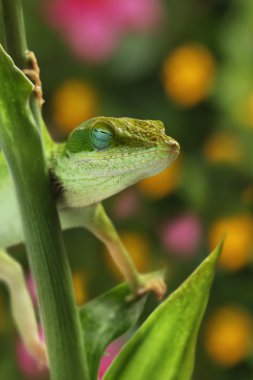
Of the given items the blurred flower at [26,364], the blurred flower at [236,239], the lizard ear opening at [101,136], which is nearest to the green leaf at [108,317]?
the lizard ear opening at [101,136]

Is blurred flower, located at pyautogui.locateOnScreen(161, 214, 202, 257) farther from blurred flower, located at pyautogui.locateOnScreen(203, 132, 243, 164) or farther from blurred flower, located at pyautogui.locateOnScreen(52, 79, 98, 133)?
blurred flower, located at pyautogui.locateOnScreen(52, 79, 98, 133)

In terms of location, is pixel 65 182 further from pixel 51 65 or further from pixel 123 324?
pixel 51 65

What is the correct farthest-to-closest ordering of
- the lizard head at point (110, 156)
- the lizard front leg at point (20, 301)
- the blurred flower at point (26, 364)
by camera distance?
the blurred flower at point (26, 364)
the lizard front leg at point (20, 301)
the lizard head at point (110, 156)

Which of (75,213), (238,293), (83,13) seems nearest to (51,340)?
(75,213)

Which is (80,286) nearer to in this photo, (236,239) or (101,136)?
(236,239)

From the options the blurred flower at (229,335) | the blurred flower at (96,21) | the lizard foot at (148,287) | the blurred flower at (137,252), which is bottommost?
the blurred flower at (229,335)

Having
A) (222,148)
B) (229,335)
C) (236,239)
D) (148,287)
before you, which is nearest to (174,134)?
(222,148)

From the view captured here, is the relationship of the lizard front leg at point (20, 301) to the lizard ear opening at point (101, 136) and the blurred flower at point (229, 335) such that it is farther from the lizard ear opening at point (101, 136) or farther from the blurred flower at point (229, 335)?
the blurred flower at point (229, 335)
